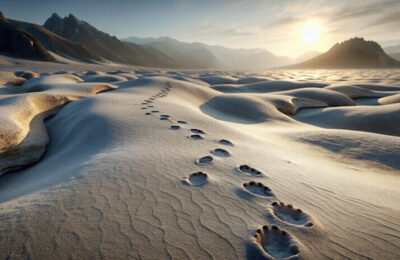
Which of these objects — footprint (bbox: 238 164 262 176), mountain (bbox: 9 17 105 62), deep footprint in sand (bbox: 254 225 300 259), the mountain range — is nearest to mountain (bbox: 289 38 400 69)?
the mountain range

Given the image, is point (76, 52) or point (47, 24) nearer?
point (76, 52)

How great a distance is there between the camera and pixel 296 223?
1566 mm

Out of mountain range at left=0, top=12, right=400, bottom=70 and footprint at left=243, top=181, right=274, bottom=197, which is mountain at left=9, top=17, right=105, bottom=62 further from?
footprint at left=243, top=181, right=274, bottom=197

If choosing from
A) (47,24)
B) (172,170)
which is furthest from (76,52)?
(172,170)

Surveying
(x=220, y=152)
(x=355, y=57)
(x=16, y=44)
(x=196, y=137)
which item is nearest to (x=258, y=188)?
(x=220, y=152)

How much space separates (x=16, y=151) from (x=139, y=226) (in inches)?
110

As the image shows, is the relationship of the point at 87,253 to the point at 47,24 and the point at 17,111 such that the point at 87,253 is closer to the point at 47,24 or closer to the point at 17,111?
the point at 17,111

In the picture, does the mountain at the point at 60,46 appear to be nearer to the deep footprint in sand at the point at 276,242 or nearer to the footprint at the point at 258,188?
the footprint at the point at 258,188

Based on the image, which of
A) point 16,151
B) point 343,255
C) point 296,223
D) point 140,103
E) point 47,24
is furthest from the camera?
point 47,24

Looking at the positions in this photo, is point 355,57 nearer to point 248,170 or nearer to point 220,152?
point 220,152

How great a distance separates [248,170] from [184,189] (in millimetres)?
799

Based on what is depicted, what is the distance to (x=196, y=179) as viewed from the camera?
2.07 meters

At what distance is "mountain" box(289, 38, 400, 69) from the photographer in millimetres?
56062

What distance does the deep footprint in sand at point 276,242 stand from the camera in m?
1.29
